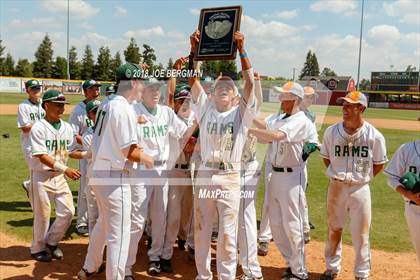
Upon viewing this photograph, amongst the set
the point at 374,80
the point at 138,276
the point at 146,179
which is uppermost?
the point at 374,80

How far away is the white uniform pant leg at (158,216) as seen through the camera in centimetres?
513

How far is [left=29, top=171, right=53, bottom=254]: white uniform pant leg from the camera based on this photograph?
5180 mm

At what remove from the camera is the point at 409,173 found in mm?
3543

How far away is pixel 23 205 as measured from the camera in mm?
7941

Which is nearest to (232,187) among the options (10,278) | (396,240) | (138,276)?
(138,276)

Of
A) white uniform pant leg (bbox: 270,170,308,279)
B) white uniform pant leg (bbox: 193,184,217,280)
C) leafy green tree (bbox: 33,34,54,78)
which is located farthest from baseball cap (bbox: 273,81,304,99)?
leafy green tree (bbox: 33,34,54,78)

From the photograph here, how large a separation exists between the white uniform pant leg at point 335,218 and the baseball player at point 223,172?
122 cm

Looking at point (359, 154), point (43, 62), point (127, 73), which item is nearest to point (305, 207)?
point (359, 154)

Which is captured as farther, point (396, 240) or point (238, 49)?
point (396, 240)

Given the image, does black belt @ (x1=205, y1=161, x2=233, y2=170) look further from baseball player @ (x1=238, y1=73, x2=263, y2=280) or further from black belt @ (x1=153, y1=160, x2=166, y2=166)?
black belt @ (x1=153, y1=160, x2=166, y2=166)

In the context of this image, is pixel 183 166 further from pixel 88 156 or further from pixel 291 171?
pixel 291 171

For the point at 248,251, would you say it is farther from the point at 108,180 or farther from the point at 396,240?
the point at 396,240

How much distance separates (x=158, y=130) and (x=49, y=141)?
1383 millimetres

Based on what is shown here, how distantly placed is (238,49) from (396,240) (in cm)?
425
